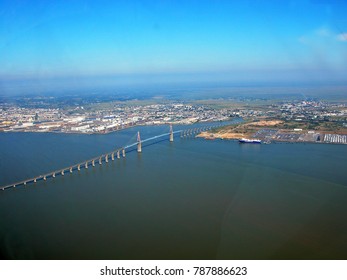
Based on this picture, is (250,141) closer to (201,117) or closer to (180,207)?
(180,207)

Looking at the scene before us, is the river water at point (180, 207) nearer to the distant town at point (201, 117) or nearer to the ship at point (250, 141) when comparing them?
the ship at point (250, 141)

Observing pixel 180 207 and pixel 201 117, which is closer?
pixel 180 207

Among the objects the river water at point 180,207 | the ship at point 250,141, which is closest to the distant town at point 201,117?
the ship at point 250,141

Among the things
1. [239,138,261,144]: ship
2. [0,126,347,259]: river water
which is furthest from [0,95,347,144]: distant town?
[0,126,347,259]: river water

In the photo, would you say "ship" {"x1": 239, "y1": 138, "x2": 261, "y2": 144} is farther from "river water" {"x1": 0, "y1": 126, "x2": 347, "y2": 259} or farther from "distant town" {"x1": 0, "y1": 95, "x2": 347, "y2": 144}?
"river water" {"x1": 0, "y1": 126, "x2": 347, "y2": 259}

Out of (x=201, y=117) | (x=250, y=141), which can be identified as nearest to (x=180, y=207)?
(x=250, y=141)

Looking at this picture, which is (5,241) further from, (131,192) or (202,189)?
(202,189)
